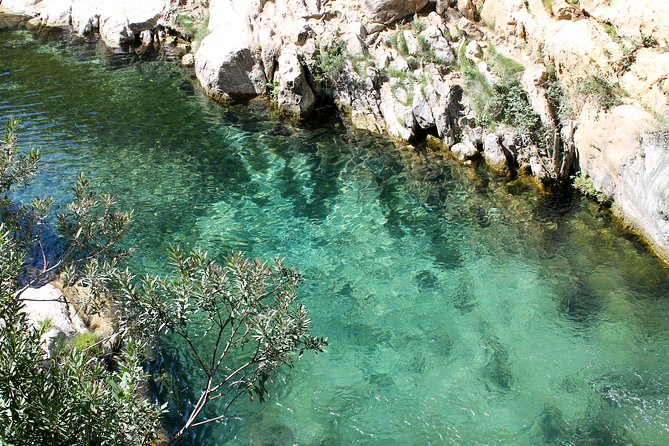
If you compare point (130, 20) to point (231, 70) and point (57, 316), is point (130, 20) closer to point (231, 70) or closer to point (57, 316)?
point (231, 70)

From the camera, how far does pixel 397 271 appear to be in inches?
507

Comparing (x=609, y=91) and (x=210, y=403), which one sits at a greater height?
(x=609, y=91)

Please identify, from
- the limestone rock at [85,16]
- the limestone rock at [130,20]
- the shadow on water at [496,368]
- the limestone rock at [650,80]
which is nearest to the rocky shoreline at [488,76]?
the limestone rock at [650,80]

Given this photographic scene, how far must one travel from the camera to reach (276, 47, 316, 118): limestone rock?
19.5 meters

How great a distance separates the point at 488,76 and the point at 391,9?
4.70m

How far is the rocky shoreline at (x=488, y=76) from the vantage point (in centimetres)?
1335

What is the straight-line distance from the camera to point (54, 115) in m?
20.4

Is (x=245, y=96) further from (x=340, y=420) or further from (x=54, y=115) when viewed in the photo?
(x=340, y=420)

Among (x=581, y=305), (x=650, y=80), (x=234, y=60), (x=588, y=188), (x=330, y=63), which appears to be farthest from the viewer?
(x=234, y=60)

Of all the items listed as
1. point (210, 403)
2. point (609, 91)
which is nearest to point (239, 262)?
point (210, 403)

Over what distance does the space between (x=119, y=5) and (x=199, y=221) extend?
716 inches

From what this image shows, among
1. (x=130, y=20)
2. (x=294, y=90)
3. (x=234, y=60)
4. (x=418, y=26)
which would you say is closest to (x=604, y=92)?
(x=418, y=26)

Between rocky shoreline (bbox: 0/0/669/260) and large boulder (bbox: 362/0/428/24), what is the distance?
1.3 inches

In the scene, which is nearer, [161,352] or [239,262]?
[239,262]
